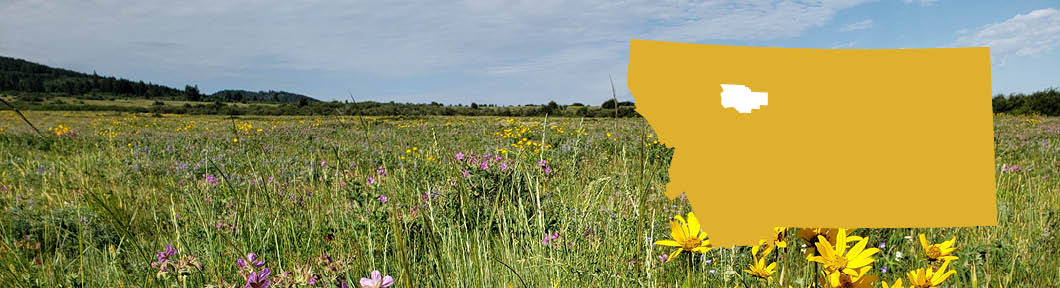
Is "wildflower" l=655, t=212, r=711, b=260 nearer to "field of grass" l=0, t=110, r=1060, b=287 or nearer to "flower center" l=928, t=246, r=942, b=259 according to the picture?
"field of grass" l=0, t=110, r=1060, b=287

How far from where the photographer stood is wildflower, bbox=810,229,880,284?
0.98 m

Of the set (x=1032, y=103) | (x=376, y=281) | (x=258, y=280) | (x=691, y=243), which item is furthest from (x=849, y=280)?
(x=1032, y=103)

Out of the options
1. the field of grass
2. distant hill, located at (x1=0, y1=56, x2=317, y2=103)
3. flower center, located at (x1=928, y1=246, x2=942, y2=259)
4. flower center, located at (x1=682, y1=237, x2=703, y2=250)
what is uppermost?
distant hill, located at (x1=0, y1=56, x2=317, y2=103)

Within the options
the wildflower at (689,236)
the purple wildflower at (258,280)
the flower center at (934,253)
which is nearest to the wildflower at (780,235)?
the wildflower at (689,236)

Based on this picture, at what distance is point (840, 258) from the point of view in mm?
994

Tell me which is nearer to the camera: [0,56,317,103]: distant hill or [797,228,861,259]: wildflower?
[797,228,861,259]: wildflower

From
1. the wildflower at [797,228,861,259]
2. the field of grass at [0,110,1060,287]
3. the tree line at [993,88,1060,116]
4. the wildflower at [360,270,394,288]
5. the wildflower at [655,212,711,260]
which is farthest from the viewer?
the tree line at [993,88,1060,116]

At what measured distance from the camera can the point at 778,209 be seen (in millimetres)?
941

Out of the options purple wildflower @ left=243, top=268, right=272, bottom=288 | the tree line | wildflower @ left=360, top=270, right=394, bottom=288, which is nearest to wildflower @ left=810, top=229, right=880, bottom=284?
wildflower @ left=360, top=270, right=394, bottom=288

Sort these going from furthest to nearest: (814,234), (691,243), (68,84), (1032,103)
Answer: (68,84) → (1032,103) → (691,243) → (814,234)

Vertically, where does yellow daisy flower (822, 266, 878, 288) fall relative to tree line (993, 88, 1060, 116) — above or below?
below

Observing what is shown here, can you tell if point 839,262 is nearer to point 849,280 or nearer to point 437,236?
point 849,280

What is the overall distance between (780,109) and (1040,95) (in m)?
38.5

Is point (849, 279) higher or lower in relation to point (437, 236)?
higher
